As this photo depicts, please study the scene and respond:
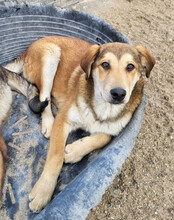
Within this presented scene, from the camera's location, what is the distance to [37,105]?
2.91m

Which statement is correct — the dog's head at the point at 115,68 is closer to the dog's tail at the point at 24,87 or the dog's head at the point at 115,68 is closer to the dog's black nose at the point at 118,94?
the dog's black nose at the point at 118,94

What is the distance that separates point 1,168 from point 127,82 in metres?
1.51

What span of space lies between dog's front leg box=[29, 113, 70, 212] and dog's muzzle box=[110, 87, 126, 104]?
0.83 meters

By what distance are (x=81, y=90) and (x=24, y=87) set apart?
0.98 metres

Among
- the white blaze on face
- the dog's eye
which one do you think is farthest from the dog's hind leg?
the dog's eye

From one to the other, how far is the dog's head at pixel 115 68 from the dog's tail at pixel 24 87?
85 cm

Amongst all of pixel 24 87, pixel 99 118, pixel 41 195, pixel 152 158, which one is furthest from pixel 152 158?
pixel 24 87

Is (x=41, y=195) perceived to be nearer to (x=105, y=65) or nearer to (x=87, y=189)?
(x=87, y=189)

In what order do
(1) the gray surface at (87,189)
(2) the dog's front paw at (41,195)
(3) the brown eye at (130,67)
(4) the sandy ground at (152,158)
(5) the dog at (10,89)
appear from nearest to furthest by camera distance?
(1) the gray surface at (87,189) < (2) the dog's front paw at (41,195) < (3) the brown eye at (130,67) < (4) the sandy ground at (152,158) < (5) the dog at (10,89)

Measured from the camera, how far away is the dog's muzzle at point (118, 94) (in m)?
2.06

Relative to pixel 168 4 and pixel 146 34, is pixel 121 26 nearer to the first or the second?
pixel 146 34

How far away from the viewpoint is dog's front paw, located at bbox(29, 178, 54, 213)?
2172mm

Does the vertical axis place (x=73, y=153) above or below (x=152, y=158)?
above

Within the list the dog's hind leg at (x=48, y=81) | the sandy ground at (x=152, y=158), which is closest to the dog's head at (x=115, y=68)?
the dog's hind leg at (x=48, y=81)
